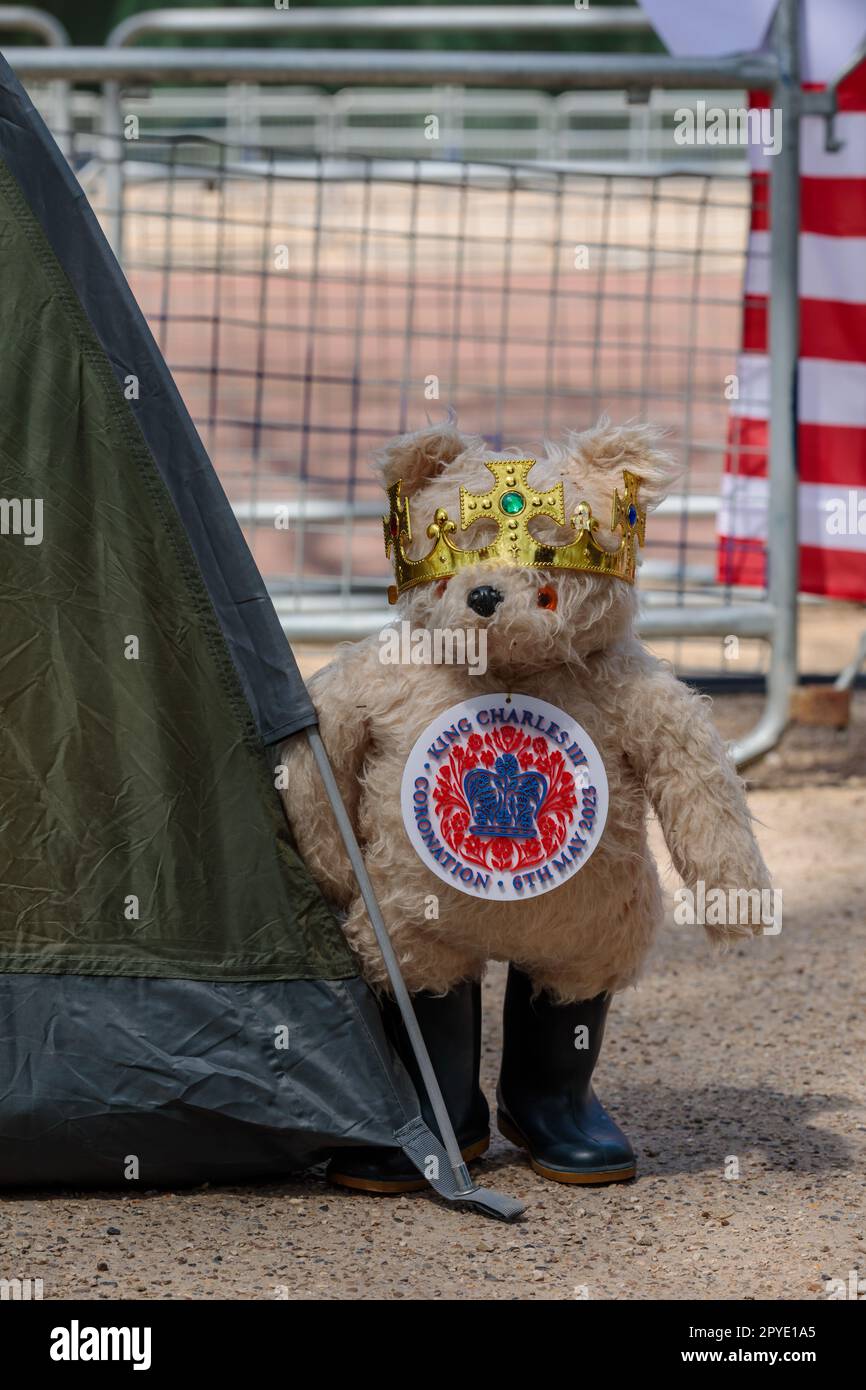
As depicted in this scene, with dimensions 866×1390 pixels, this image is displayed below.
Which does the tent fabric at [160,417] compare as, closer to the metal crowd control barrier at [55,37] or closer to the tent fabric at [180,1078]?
the tent fabric at [180,1078]

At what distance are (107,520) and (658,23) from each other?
3.27 metres

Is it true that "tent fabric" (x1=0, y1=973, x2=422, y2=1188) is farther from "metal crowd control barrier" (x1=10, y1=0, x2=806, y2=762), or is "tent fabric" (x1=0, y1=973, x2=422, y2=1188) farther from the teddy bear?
"metal crowd control barrier" (x1=10, y1=0, x2=806, y2=762)

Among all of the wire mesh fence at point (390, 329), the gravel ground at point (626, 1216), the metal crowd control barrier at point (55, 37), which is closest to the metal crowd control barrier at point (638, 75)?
the metal crowd control barrier at point (55, 37)

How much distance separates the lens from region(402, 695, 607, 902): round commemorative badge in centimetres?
236

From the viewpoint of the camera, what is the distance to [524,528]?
235 centimetres

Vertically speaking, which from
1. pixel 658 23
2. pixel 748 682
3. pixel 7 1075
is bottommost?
pixel 7 1075

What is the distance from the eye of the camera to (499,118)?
684 inches

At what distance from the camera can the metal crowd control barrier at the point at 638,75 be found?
15.4 feet

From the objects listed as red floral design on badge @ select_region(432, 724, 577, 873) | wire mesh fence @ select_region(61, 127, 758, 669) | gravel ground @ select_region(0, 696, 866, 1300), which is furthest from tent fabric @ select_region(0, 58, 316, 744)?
wire mesh fence @ select_region(61, 127, 758, 669)

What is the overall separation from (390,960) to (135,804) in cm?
45

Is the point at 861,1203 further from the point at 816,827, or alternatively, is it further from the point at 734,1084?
the point at 816,827

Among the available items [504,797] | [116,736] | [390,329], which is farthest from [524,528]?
[390,329]

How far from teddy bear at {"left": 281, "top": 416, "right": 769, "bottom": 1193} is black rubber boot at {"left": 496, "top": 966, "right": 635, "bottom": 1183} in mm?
11
